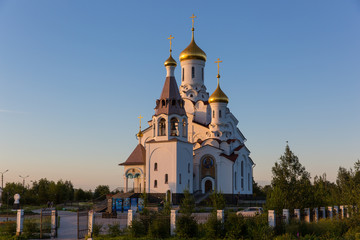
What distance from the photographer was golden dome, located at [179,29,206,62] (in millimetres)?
43938

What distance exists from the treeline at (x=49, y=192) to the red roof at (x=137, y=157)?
402 inches

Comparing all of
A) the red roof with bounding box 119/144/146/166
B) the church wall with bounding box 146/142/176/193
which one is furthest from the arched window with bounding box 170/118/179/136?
the red roof with bounding box 119/144/146/166

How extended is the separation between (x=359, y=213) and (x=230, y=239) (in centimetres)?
682

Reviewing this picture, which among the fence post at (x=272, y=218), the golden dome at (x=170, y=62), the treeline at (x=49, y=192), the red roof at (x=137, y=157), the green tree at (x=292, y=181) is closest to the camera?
the fence post at (x=272, y=218)

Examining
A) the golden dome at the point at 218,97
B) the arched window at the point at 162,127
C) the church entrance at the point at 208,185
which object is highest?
the golden dome at the point at 218,97

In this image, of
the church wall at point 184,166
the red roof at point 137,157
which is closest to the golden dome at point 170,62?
the church wall at point 184,166

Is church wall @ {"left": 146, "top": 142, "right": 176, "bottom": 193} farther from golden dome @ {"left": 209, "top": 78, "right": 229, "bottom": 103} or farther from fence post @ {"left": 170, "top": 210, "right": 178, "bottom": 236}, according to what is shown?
fence post @ {"left": 170, "top": 210, "right": 178, "bottom": 236}

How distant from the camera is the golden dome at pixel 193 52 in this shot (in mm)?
43938

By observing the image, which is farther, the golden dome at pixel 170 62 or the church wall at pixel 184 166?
the golden dome at pixel 170 62

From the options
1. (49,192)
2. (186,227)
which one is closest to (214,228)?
(186,227)

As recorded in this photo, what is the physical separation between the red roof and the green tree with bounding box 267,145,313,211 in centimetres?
1721

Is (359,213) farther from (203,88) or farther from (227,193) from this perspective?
(203,88)

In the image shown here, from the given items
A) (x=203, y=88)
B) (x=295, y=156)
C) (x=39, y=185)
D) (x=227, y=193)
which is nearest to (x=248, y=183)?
(x=227, y=193)

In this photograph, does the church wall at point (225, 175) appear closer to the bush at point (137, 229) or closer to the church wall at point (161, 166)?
the church wall at point (161, 166)
